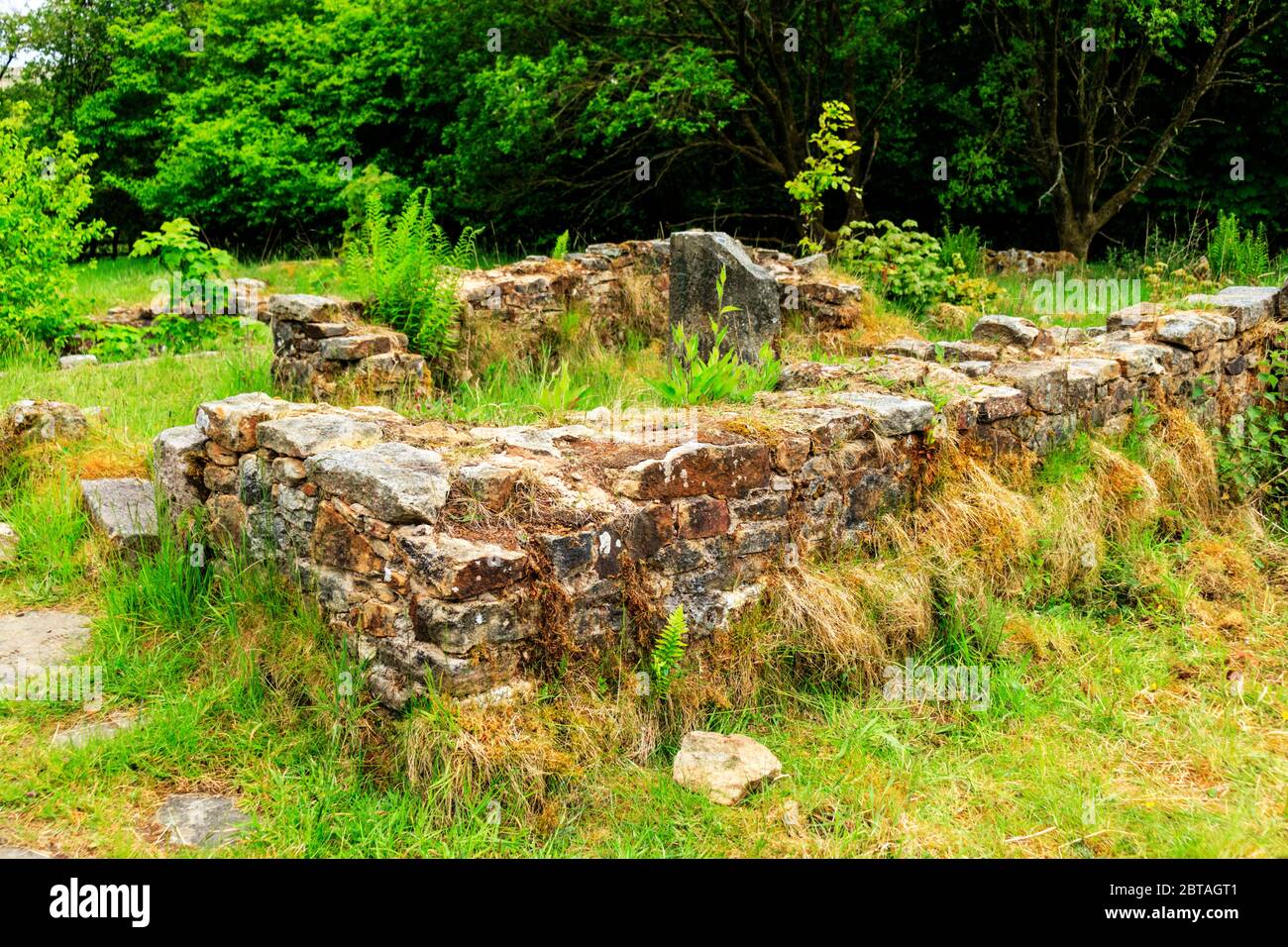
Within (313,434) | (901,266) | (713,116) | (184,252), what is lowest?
(313,434)

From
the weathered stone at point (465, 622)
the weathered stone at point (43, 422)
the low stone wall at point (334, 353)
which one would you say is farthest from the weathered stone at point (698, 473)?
the weathered stone at point (43, 422)

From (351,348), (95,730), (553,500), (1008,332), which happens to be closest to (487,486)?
(553,500)

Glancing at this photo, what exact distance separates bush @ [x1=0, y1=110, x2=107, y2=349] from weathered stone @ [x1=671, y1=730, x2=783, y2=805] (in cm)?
821

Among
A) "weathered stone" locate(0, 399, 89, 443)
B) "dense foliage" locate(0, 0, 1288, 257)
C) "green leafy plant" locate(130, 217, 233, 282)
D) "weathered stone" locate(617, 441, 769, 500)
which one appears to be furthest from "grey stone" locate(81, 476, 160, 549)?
"dense foliage" locate(0, 0, 1288, 257)

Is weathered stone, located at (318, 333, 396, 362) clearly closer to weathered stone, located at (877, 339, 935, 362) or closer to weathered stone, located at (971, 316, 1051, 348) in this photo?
weathered stone, located at (877, 339, 935, 362)

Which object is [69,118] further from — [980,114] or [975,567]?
[975,567]

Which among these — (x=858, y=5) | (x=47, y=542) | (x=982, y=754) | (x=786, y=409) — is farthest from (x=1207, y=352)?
(x=858, y=5)

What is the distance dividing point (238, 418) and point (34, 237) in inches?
230

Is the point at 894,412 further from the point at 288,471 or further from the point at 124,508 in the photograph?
the point at 124,508

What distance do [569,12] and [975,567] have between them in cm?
1235

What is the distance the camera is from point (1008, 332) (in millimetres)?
7848

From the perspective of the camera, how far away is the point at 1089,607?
5.75 metres

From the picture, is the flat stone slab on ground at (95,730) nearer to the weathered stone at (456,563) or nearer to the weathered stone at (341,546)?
the weathered stone at (341,546)

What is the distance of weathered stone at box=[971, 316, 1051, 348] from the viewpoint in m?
7.68
